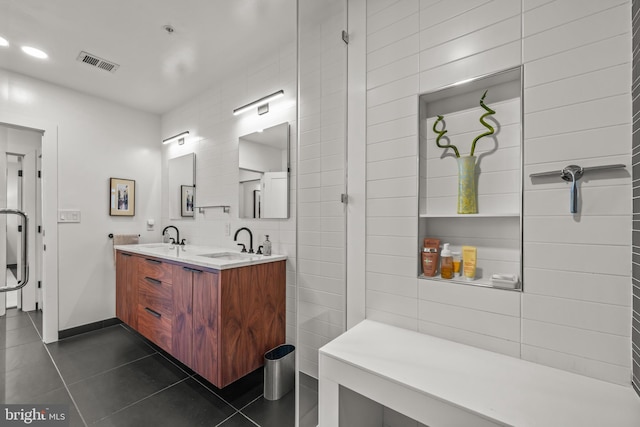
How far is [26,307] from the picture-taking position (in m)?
3.29

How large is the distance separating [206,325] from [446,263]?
1550 millimetres

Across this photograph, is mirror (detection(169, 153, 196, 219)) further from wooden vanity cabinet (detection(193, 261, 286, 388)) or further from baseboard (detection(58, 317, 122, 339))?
wooden vanity cabinet (detection(193, 261, 286, 388))

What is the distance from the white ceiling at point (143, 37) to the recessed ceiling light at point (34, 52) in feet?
0.13

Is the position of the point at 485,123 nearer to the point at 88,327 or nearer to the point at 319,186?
the point at 319,186

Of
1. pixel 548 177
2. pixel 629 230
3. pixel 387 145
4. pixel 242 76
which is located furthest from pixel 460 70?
pixel 242 76

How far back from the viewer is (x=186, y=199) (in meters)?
3.09

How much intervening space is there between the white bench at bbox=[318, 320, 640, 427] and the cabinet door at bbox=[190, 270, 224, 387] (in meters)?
0.87

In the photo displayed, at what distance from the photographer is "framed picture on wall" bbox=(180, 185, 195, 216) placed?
303 centimetres

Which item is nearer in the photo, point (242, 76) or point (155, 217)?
point (242, 76)

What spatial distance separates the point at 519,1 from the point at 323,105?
3.05ft

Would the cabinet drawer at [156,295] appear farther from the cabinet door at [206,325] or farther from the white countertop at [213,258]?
the cabinet door at [206,325]

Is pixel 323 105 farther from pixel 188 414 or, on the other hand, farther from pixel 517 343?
pixel 188 414

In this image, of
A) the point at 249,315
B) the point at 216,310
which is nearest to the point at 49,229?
the point at 216,310
